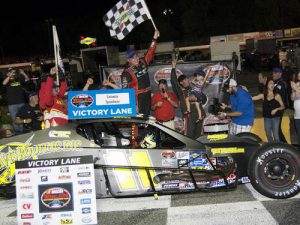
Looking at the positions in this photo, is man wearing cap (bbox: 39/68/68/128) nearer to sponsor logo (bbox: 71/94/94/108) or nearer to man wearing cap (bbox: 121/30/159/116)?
man wearing cap (bbox: 121/30/159/116)

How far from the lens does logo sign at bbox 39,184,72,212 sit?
488 centimetres

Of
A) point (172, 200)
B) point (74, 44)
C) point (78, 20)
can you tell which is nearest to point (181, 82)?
point (172, 200)

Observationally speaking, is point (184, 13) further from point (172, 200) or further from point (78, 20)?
point (172, 200)

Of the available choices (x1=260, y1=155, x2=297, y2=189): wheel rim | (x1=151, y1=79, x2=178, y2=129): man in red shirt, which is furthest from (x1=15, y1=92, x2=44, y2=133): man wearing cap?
(x1=260, y1=155, x2=297, y2=189): wheel rim

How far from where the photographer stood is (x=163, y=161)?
224 inches

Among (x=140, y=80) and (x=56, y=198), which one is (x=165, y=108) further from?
(x=56, y=198)

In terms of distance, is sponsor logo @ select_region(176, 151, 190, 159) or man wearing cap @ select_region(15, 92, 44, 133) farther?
man wearing cap @ select_region(15, 92, 44, 133)

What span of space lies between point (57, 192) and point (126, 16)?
456 cm

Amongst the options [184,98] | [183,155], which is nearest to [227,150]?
[183,155]

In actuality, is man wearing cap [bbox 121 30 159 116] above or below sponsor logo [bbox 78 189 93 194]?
above

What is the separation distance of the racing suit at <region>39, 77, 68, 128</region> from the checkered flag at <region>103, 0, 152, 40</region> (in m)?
1.66

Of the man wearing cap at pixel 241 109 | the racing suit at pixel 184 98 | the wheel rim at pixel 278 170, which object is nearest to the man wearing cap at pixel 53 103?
the racing suit at pixel 184 98

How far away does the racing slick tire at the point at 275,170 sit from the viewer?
5590mm

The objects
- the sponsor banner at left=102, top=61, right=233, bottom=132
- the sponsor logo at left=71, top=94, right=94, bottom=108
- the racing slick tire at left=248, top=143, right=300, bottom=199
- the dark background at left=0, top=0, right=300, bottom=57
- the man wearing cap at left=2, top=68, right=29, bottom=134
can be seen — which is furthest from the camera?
the dark background at left=0, top=0, right=300, bottom=57
